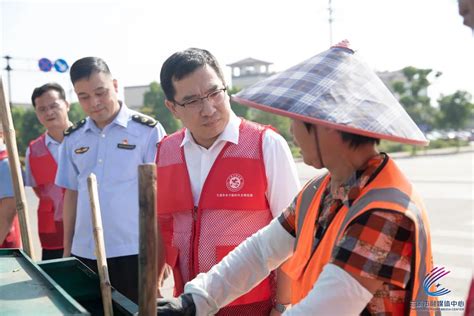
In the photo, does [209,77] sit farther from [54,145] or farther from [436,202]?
[436,202]

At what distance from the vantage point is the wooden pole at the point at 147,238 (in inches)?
43.2

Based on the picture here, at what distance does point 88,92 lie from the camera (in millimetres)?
2742

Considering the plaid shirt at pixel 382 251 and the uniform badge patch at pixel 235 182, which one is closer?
the plaid shirt at pixel 382 251

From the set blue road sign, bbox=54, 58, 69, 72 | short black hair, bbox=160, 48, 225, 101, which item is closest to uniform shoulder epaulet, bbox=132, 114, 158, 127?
short black hair, bbox=160, 48, 225, 101

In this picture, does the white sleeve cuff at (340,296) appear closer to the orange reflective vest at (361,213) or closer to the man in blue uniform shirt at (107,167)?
the orange reflective vest at (361,213)

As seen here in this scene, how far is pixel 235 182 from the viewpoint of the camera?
195 cm

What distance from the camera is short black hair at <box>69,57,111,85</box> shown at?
8.93 ft

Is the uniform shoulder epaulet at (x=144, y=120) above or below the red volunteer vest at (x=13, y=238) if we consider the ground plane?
above

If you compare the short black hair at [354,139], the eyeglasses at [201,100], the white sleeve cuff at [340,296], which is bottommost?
the white sleeve cuff at [340,296]

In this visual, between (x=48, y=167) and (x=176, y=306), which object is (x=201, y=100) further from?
(x=48, y=167)

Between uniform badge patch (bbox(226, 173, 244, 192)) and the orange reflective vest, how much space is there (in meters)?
0.56

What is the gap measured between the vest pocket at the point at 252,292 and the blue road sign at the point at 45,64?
14.9 meters

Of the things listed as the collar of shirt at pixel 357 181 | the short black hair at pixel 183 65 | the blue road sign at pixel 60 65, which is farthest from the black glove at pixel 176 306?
the blue road sign at pixel 60 65

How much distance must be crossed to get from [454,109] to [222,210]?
131ft
